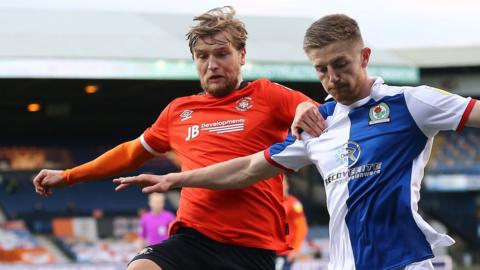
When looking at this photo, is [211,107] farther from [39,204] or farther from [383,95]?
[39,204]

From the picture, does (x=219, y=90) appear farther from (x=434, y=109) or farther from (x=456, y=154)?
(x=456, y=154)

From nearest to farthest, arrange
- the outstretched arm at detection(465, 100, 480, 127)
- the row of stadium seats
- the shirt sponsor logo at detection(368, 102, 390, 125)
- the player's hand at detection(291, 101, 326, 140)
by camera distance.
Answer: the outstretched arm at detection(465, 100, 480, 127), the shirt sponsor logo at detection(368, 102, 390, 125), the player's hand at detection(291, 101, 326, 140), the row of stadium seats

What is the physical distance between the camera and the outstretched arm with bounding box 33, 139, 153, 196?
5.36 m

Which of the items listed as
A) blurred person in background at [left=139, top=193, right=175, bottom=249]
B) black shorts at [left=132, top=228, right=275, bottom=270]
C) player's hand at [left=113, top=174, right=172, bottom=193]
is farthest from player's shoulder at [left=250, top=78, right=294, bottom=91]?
blurred person in background at [left=139, top=193, right=175, bottom=249]

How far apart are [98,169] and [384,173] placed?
2.06 meters

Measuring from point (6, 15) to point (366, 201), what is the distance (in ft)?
51.0

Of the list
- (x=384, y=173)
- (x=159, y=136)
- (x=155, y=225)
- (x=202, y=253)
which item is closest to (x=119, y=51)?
(x=155, y=225)

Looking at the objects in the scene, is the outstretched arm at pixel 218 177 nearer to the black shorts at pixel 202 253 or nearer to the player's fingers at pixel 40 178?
the black shorts at pixel 202 253

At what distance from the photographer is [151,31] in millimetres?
18797

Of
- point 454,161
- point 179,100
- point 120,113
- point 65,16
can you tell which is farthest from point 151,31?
point 179,100

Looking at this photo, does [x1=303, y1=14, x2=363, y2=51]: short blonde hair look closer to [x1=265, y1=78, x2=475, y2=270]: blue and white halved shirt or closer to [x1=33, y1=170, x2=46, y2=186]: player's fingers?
[x1=265, y1=78, x2=475, y2=270]: blue and white halved shirt

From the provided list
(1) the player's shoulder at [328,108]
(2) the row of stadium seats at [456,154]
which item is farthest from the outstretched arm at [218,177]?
(2) the row of stadium seats at [456,154]

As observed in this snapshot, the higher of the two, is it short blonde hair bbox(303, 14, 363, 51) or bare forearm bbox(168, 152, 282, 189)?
short blonde hair bbox(303, 14, 363, 51)

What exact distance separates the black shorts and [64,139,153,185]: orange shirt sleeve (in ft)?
1.88
